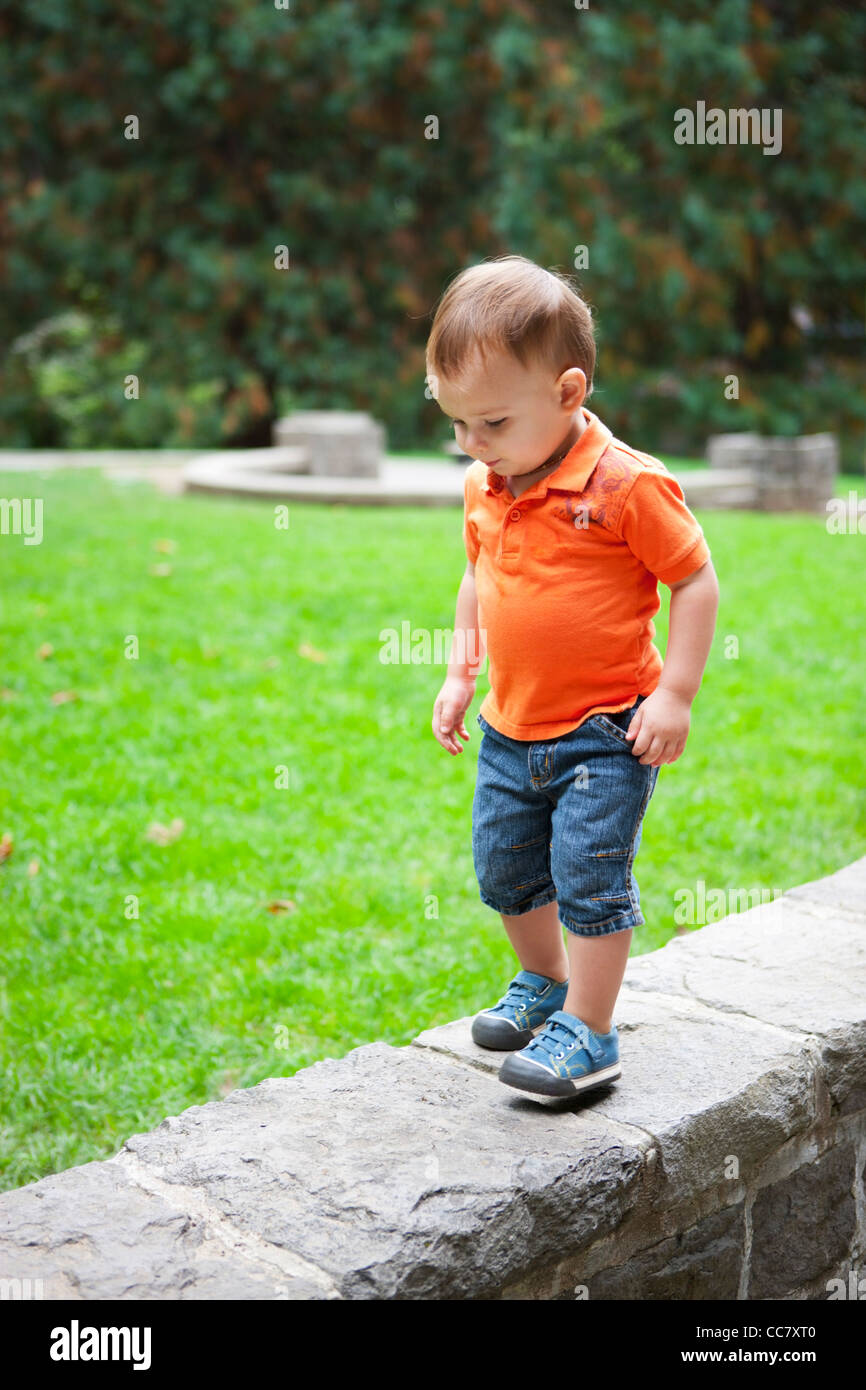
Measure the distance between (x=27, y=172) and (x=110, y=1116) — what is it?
762 inches

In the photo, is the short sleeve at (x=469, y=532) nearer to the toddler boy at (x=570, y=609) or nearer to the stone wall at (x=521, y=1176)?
the toddler boy at (x=570, y=609)

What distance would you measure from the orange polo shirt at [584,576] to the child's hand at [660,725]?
0.19 feet

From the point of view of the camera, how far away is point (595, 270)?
16.6m

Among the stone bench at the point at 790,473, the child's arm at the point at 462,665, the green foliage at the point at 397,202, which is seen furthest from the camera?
the green foliage at the point at 397,202

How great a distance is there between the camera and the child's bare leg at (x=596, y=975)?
2.05 m

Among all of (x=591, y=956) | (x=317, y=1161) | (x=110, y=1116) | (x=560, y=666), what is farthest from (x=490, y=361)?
(x=110, y=1116)

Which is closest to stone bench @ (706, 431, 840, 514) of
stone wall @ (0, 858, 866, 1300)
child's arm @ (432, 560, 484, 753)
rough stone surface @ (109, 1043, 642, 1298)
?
stone wall @ (0, 858, 866, 1300)

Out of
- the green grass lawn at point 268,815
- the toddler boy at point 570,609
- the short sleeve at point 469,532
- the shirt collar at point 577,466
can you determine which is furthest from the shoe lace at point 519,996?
the shirt collar at point 577,466

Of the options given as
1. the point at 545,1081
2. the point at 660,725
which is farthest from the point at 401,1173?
the point at 660,725

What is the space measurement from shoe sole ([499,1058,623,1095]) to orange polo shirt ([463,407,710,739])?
0.52m

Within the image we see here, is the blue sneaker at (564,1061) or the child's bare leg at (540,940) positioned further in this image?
the child's bare leg at (540,940)

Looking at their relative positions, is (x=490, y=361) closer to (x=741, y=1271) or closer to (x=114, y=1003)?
(x=741, y=1271)

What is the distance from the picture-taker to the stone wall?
1673mm

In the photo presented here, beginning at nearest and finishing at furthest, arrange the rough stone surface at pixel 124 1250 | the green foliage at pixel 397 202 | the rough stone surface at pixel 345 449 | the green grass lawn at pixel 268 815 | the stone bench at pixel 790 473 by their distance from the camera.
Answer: the rough stone surface at pixel 124 1250, the green grass lawn at pixel 268 815, the stone bench at pixel 790 473, the rough stone surface at pixel 345 449, the green foliage at pixel 397 202
